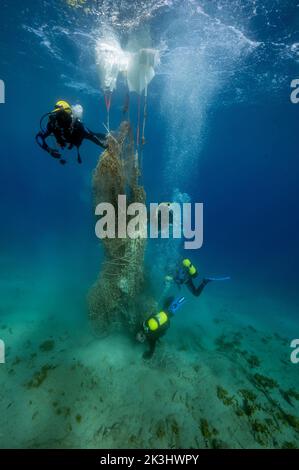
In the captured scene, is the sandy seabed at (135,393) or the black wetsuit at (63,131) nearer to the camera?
the black wetsuit at (63,131)

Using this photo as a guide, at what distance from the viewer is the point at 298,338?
44.9 ft

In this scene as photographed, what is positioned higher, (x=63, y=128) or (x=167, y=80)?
(x=167, y=80)

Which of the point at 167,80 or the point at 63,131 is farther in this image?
the point at 167,80

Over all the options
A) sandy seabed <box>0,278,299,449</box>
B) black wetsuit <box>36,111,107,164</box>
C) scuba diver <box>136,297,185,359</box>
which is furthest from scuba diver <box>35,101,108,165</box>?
sandy seabed <box>0,278,299,449</box>

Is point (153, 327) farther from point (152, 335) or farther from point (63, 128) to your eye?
point (63, 128)

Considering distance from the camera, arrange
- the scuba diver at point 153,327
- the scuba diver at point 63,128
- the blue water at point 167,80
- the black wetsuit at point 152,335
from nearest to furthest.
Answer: the scuba diver at point 63,128
the scuba diver at point 153,327
the black wetsuit at point 152,335
the blue water at point 167,80

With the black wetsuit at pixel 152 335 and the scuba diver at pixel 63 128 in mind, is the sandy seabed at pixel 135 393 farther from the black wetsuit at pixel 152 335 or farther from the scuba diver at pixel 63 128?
the scuba diver at pixel 63 128

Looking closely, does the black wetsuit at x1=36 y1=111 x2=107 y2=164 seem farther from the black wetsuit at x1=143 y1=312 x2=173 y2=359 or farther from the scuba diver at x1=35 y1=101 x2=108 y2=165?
the black wetsuit at x1=143 y1=312 x2=173 y2=359

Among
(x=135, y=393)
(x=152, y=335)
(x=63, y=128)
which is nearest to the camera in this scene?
(x=63, y=128)

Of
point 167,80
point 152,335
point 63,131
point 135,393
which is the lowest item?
point 135,393

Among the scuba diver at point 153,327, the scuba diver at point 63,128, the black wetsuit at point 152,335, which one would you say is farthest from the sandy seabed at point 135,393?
the scuba diver at point 63,128

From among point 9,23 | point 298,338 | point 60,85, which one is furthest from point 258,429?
point 60,85

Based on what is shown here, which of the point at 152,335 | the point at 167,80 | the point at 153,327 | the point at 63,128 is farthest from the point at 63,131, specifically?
the point at 167,80
